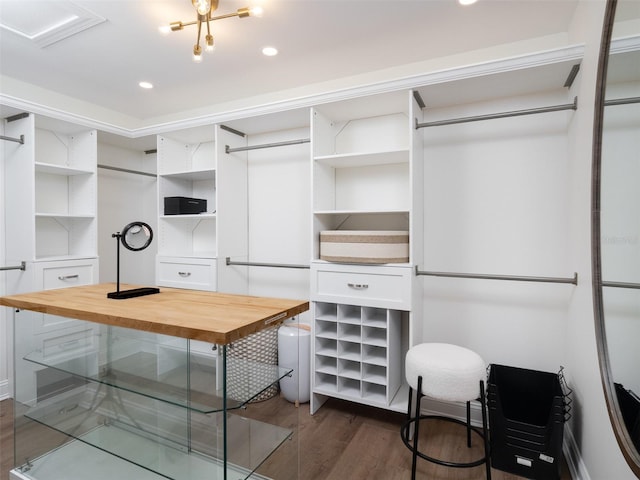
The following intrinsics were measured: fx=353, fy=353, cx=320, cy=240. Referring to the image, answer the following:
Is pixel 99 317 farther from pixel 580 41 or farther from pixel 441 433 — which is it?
pixel 580 41

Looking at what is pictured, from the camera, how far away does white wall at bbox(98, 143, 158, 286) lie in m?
3.42

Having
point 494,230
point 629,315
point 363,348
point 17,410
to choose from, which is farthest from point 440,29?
point 17,410

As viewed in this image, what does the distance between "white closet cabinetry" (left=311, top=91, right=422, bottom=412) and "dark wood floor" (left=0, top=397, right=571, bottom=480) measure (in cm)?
20

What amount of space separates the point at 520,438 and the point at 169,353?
176 centimetres

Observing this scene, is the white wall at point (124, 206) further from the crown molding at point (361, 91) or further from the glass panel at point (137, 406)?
the glass panel at point (137, 406)

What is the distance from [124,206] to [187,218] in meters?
0.91

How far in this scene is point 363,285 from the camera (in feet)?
7.30

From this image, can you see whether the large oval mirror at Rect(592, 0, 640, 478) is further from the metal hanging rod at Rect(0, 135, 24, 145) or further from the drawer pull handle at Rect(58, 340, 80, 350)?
the metal hanging rod at Rect(0, 135, 24, 145)

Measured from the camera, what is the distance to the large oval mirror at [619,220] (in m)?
1.05

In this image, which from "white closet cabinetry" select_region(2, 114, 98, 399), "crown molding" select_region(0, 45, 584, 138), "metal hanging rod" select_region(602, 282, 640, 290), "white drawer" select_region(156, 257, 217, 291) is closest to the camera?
"metal hanging rod" select_region(602, 282, 640, 290)

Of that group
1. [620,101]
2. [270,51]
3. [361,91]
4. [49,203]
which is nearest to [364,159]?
[361,91]

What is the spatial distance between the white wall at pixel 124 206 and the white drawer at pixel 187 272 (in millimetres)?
763

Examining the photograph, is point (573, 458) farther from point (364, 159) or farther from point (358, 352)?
point (364, 159)

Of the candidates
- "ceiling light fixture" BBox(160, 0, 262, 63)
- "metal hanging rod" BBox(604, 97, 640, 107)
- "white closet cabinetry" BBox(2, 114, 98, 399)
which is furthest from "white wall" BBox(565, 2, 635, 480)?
"white closet cabinetry" BBox(2, 114, 98, 399)
